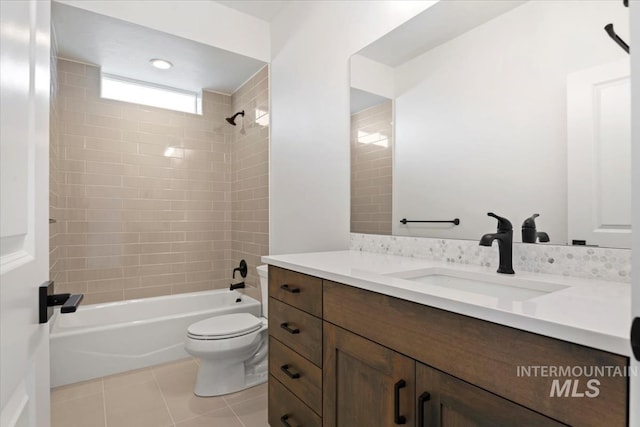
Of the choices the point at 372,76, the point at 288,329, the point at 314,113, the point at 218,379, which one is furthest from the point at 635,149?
the point at 218,379

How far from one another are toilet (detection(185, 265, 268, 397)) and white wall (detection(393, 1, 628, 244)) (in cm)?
126

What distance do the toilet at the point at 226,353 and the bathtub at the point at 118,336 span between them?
60cm

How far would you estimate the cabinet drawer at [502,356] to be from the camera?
1.88 ft

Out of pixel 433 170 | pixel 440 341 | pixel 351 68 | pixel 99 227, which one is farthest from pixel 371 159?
pixel 99 227

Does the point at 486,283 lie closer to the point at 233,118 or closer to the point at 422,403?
the point at 422,403

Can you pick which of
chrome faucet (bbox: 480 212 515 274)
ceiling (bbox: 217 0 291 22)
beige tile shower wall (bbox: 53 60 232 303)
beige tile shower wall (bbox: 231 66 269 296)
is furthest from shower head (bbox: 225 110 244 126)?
chrome faucet (bbox: 480 212 515 274)

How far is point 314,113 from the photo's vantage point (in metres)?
2.35

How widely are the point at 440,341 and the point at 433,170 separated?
0.96 meters

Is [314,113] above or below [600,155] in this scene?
above

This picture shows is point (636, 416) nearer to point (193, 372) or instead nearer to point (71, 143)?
point (193, 372)

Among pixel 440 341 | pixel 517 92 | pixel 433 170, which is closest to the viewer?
pixel 440 341

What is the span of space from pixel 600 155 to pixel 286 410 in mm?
1544

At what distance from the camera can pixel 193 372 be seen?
252 cm

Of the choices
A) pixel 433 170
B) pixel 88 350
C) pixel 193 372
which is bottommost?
pixel 193 372
